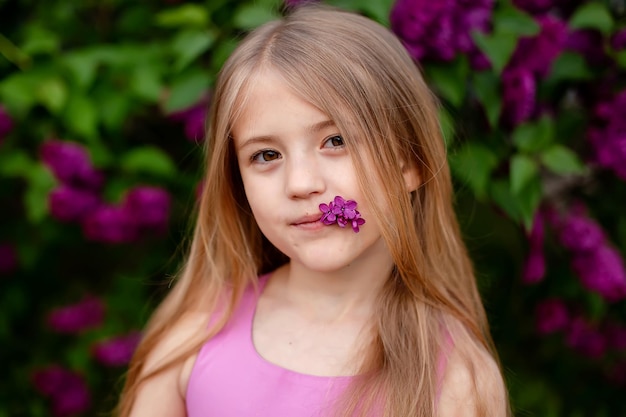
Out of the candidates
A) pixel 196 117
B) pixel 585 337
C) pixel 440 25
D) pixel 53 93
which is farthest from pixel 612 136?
pixel 53 93

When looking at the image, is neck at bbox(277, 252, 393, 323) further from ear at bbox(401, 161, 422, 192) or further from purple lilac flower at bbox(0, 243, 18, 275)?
purple lilac flower at bbox(0, 243, 18, 275)

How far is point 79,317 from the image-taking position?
2.41 metres

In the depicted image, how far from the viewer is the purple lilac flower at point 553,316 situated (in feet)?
7.17

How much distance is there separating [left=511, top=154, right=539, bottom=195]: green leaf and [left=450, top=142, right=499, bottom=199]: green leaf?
0.08 metres

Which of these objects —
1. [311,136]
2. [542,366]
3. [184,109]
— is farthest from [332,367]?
[542,366]

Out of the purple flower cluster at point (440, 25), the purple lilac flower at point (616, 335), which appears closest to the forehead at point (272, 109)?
the purple flower cluster at point (440, 25)

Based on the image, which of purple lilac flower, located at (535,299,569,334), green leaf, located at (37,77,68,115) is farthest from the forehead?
purple lilac flower, located at (535,299,569,334)

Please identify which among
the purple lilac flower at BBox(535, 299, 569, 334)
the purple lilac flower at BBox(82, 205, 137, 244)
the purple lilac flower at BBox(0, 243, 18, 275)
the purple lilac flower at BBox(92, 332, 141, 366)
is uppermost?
the purple lilac flower at BBox(82, 205, 137, 244)

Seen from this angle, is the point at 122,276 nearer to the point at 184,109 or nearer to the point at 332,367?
the point at 184,109

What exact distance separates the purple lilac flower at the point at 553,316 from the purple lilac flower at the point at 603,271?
21cm

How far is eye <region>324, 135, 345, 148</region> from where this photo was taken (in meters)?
1.38

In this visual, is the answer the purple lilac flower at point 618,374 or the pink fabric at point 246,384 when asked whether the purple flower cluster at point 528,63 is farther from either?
the purple lilac flower at point 618,374

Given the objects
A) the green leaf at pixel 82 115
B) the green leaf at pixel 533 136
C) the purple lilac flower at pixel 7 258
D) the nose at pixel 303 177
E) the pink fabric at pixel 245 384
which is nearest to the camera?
the nose at pixel 303 177

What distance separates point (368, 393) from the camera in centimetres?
143
